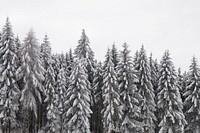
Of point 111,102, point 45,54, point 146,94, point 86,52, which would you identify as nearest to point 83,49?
point 86,52

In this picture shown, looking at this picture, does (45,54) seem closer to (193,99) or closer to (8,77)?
(8,77)

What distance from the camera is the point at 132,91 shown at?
140 feet

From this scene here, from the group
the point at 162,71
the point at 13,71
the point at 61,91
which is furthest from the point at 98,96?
the point at 13,71

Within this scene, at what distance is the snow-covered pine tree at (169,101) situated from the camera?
43.5 meters

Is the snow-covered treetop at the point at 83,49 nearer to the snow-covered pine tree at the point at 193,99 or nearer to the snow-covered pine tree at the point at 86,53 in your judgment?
the snow-covered pine tree at the point at 86,53

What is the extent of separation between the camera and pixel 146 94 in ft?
150

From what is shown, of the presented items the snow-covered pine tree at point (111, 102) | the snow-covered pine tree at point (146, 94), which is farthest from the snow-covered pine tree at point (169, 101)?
the snow-covered pine tree at point (111, 102)

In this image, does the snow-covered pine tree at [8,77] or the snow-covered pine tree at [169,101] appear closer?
the snow-covered pine tree at [8,77]

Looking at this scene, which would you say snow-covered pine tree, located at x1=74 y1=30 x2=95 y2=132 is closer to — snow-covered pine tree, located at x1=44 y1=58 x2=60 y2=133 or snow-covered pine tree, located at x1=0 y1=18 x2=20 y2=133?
snow-covered pine tree, located at x1=44 y1=58 x2=60 y2=133

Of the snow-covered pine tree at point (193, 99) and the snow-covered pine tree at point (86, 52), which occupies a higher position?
the snow-covered pine tree at point (86, 52)

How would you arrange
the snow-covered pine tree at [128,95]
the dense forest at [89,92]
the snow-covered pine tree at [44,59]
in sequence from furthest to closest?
the snow-covered pine tree at [44,59] → the snow-covered pine tree at [128,95] → the dense forest at [89,92]

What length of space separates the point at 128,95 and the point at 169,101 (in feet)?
23.5

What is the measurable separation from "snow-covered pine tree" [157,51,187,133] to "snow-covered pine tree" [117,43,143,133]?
4195mm

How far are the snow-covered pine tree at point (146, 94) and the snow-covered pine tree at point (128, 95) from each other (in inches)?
62.0
